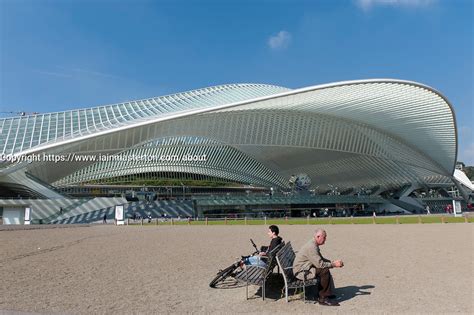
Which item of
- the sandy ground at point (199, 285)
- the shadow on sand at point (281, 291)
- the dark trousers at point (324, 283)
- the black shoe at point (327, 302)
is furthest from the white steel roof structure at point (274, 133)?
the black shoe at point (327, 302)

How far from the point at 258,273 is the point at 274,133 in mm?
50451

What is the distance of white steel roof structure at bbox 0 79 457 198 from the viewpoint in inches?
1715

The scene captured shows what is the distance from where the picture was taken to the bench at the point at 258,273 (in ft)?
21.5

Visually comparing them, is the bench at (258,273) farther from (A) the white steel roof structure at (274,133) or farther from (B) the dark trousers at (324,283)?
(A) the white steel roof structure at (274,133)

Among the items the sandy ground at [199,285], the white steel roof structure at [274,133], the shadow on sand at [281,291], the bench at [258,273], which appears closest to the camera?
the sandy ground at [199,285]

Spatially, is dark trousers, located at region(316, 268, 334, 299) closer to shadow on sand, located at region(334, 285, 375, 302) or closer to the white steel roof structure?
shadow on sand, located at region(334, 285, 375, 302)

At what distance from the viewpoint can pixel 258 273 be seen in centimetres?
691

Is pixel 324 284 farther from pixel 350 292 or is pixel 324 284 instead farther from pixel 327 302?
pixel 350 292

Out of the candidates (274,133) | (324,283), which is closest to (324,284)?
(324,283)

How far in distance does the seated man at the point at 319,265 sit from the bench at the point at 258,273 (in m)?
0.44

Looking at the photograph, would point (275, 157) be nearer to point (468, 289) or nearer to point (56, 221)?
point (56, 221)

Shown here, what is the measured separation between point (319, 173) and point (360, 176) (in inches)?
288

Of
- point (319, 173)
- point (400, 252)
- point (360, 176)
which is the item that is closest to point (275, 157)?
point (319, 173)

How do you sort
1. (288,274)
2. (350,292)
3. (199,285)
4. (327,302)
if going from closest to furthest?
(327,302)
(288,274)
(350,292)
(199,285)
